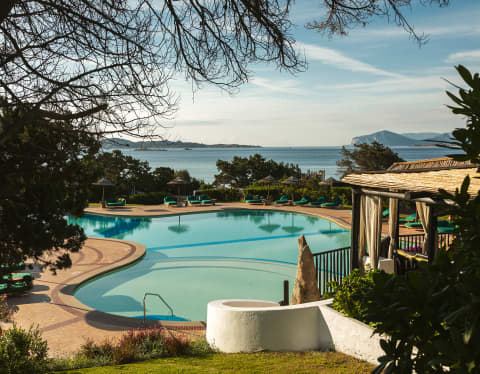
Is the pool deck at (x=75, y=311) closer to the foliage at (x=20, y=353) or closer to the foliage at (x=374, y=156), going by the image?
the foliage at (x=20, y=353)

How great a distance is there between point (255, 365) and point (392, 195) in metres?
3.95

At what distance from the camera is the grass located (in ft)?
16.6

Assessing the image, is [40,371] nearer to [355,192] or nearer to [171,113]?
[171,113]

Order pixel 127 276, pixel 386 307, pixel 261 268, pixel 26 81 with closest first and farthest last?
1. pixel 386 307
2. pixel 26 81
3. pixel 127 276
4. pixel 261 268

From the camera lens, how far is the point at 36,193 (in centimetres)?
288

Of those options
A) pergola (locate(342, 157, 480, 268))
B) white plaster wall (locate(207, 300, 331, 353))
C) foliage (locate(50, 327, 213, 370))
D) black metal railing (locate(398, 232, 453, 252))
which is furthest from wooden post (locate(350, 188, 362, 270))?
foliage (locate(50, 327, 213, 370))

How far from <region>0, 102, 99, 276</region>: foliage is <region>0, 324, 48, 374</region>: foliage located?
98.4 inches

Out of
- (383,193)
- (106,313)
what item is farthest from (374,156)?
(106,313)

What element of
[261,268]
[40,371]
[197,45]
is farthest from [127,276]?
[197,45]

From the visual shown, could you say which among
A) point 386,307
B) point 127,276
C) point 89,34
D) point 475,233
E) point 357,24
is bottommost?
point 127,276

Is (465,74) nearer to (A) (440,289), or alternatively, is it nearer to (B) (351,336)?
(A) (440,289)

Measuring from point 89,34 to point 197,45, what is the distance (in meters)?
1.52

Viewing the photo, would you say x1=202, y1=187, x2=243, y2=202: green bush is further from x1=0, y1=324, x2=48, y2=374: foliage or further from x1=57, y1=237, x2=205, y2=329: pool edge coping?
x1=0, y1=324, x2=48, y2=374: foliage

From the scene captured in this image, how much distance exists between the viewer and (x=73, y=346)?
723cm
